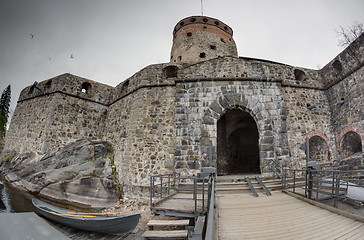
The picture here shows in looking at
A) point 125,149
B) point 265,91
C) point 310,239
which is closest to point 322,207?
point 310,239

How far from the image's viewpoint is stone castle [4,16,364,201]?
26.5 feet

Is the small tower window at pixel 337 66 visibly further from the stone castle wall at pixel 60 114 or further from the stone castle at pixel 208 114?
the stone castle wall at pixel 60 114

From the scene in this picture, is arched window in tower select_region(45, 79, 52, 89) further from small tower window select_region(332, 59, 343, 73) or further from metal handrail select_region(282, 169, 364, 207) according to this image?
small tower window select_region(332, 59, 343, 73)

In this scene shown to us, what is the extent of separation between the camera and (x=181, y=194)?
6129 millimetres

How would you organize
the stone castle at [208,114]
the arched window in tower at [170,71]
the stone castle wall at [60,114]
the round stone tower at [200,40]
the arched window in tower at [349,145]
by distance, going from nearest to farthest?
the stone castle at [208,114] → the arched window in tower at [349,145] → the arched window in tower at [170,71] → the stone castle wall at [60,114] → the round stone tower at [200,40]

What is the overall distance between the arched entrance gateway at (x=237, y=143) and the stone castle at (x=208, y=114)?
1.35 feet

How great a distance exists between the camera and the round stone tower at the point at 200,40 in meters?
14.0

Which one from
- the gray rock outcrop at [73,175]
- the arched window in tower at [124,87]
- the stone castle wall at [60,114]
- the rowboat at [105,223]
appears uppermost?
the arched window in tower at [124,87]

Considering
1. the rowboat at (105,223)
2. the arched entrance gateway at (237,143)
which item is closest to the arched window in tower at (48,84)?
the rowboat at (105,223)

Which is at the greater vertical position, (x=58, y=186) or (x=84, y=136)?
(x=84, y=136)

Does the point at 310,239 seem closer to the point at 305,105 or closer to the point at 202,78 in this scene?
the point at 202,78

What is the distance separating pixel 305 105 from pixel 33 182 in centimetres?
1532

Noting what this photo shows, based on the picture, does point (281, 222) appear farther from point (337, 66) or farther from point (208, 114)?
point (337, 66)

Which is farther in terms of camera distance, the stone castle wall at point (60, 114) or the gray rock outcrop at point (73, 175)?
the stone castle wall at point (60, 114)
